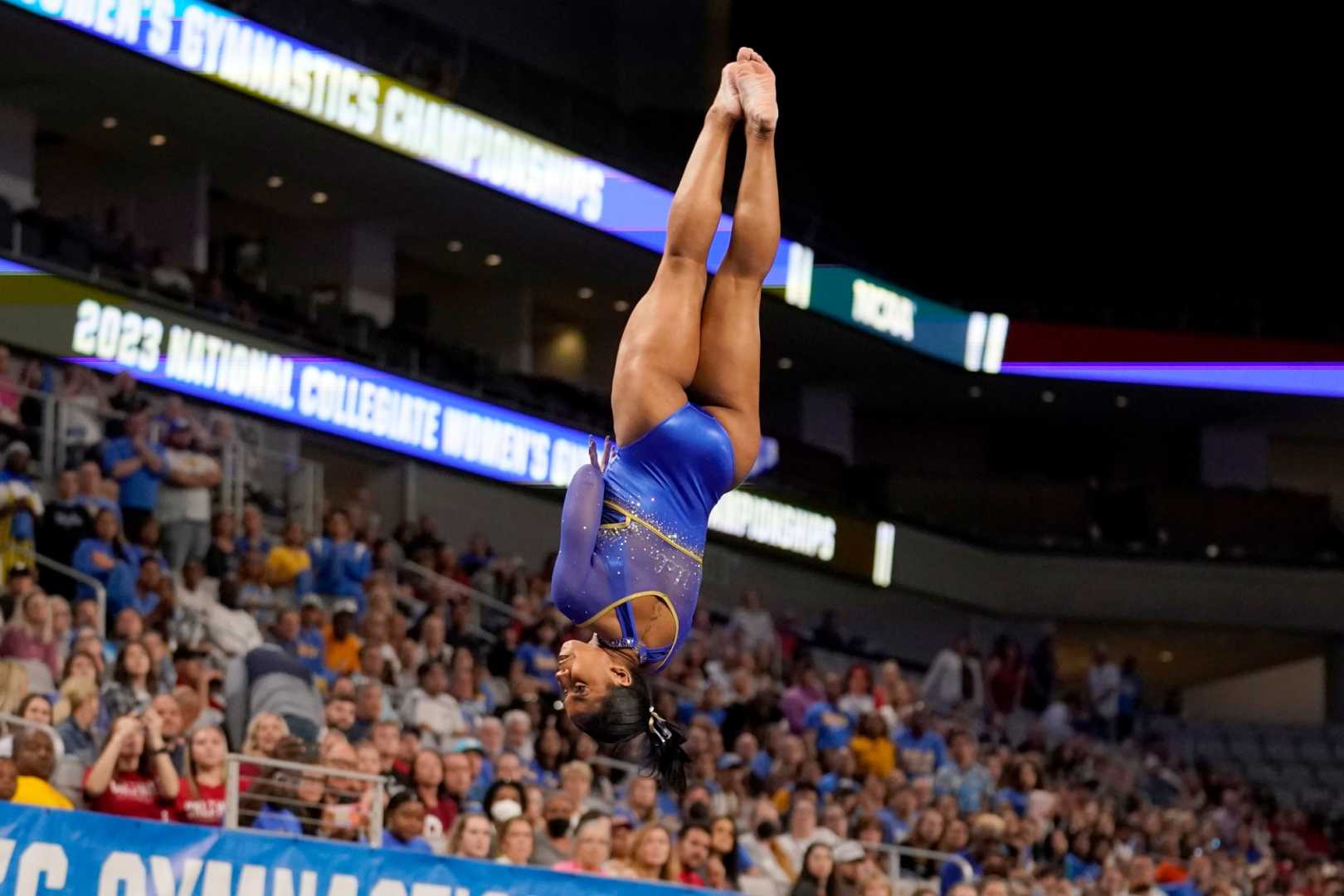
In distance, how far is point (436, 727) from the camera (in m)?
12.5

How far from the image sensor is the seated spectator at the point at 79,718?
9852 mm

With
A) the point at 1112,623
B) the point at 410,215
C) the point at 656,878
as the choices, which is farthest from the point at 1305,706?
the point at 656,878

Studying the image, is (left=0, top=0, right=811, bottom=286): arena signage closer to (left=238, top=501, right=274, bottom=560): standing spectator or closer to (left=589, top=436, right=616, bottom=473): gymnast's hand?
(left=238, top=501, right=274, bottom=560): standing spectator

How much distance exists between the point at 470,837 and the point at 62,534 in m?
4.01

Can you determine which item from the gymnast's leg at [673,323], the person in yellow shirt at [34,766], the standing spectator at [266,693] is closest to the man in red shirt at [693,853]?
the standing spectator at [266,693]

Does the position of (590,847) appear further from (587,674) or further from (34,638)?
(587,674)

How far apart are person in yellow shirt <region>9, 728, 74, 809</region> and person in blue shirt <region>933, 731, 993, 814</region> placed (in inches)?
327

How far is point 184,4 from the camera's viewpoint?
17.5 meters

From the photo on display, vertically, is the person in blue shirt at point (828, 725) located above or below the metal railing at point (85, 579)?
below

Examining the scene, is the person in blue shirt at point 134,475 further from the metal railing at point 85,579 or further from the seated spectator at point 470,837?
the seated spectator at point 470,837

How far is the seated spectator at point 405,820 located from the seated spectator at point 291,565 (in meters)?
4.15

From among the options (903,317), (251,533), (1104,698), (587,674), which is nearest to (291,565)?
(251,533)

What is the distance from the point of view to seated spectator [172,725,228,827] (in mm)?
9578

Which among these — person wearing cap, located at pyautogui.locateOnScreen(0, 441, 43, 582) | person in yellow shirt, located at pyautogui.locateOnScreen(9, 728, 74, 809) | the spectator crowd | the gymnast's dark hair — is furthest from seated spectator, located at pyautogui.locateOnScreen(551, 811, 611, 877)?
person wearing cap, located at pyautogui.locateOnScreen(0, 441, 43, 582)
